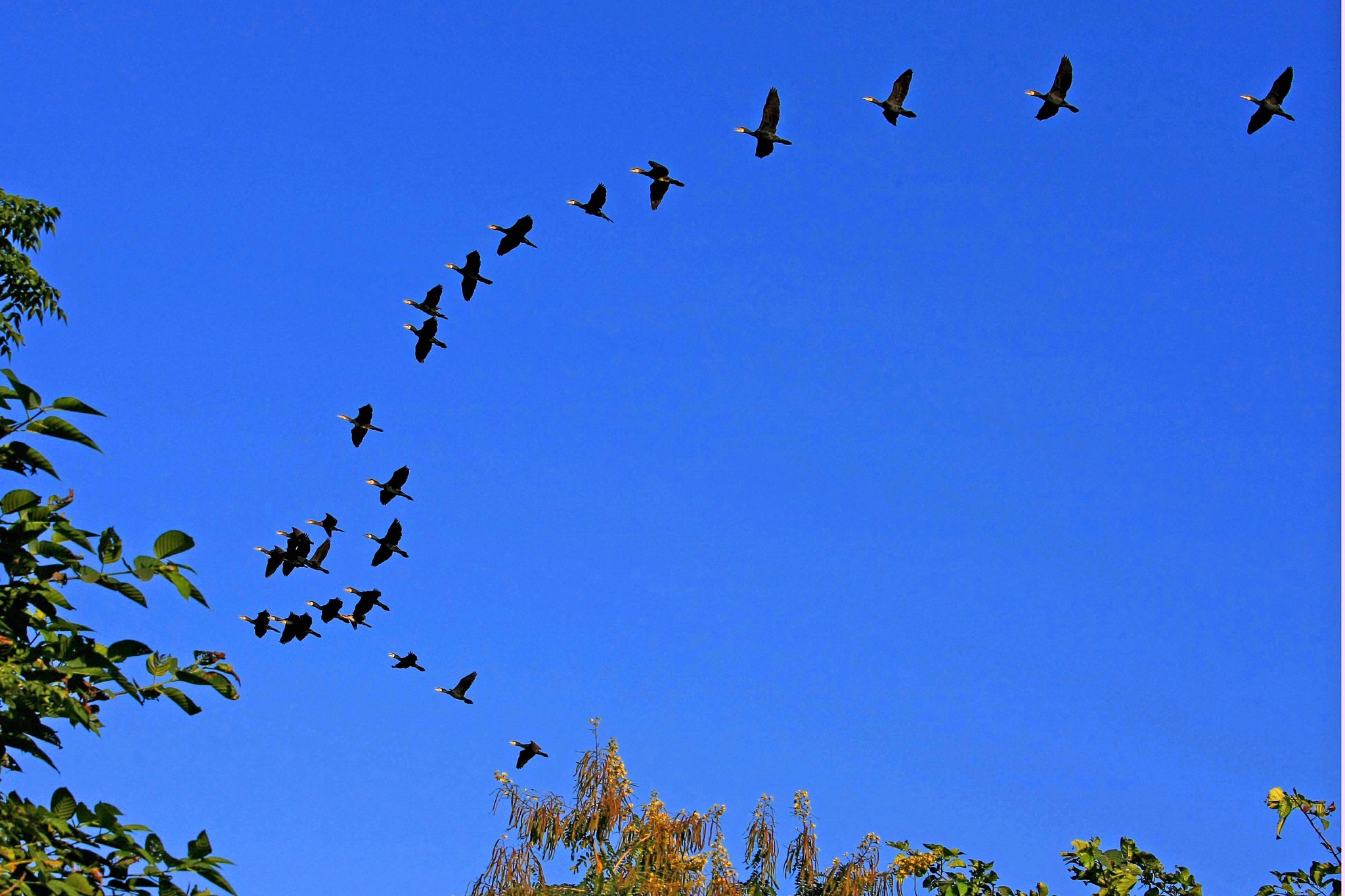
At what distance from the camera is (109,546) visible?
217 inches

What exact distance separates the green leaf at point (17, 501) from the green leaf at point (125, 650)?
0.70m

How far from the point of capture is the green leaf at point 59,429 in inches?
216

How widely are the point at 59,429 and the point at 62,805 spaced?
1622 mm

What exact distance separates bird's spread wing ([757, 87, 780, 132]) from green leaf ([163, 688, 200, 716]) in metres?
10.9

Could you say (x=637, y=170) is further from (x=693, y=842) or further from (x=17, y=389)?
(x=17, y=389)

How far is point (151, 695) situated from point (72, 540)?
2.53ft

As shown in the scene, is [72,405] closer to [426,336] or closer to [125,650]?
[125,650]

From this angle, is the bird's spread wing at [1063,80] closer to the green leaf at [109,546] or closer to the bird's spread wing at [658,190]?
the bird's spread wing at [658,190]

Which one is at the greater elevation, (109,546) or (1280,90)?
(1280,90)

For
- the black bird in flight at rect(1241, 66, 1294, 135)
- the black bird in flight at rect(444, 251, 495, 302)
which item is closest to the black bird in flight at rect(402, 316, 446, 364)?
the black bird in flight at rect(444, 251, 495, 302)

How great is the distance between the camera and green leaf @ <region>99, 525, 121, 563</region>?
A: 5488 millimetres

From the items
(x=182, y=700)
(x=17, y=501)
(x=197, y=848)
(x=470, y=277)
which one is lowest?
(x=197, y=848)

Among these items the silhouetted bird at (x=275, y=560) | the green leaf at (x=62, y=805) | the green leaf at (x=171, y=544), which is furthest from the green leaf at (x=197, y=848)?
the silhouetted bird at (x=275, y=560)

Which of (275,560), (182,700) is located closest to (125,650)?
(182,700)
